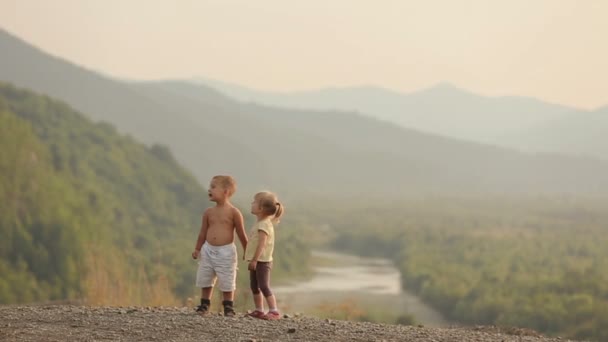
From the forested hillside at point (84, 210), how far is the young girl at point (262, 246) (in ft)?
24.1

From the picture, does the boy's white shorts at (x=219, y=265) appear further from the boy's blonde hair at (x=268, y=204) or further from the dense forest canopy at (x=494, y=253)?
the dense forest canopy at (x=494, y=253)

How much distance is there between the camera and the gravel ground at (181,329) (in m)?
11.5

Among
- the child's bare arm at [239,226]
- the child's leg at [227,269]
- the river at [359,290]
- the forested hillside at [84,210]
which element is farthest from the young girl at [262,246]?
the river at [359,290]

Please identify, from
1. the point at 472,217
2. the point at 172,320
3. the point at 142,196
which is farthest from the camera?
the point at 472,217

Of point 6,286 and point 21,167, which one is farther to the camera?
point 21,167

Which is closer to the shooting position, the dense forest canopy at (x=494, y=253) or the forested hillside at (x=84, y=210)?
the forested hillside at (x=84, y=210)

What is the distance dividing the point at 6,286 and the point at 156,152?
177 feet

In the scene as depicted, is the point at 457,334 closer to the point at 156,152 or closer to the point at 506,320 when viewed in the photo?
the point at 506,320

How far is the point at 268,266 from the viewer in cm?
1301

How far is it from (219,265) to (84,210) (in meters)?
56.3

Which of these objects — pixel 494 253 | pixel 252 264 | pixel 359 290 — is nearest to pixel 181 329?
pixel 252 264

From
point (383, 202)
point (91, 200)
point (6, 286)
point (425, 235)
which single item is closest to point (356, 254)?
point (425, 235)

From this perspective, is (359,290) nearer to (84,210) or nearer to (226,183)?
(84,210)

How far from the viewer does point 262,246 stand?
1277 centimetres
